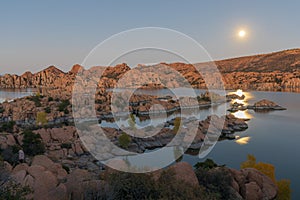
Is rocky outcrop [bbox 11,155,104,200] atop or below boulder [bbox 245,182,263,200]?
atop

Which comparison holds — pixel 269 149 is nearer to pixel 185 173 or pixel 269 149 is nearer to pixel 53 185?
pixel 185 173

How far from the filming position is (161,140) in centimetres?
2731

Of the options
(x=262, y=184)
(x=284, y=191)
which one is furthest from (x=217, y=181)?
(x=284, y=191)

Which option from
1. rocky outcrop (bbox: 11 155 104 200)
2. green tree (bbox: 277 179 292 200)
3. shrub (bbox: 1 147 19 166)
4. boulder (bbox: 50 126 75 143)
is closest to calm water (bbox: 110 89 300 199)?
Answer: green tree (bbox: 277 179 292 200)

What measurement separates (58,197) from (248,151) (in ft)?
67.3

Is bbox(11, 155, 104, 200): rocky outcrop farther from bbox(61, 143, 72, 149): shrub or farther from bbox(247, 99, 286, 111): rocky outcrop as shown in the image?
bbox(247, 99, 286, 111): rocky outcrop

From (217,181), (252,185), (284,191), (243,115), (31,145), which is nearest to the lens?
(217,181)

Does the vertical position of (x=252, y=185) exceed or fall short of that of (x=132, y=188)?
it falls short

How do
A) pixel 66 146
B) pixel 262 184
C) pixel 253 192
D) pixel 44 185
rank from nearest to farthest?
pixel 44 185 → pixel 253 192 → pixel 262 184 → pixel 66 146

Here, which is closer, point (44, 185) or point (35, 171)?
point (44, 185)

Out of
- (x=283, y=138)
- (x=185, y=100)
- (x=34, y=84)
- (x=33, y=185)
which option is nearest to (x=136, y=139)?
(x=283, y=138)

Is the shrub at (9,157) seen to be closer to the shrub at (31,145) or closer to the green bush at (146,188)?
the shrub at (31,145)

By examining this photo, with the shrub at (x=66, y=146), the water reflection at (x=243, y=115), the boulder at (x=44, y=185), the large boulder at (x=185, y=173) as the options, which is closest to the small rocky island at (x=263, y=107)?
the water reflection at (x=243, y=115)

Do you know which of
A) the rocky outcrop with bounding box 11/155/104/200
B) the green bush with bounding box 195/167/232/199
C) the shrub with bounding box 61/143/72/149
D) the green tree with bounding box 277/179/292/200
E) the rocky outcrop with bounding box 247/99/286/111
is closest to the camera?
the rocky outcrop with bounding box 11/155/104/200
